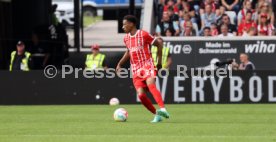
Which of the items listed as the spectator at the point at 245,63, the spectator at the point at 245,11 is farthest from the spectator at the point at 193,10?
the spectator at the point at 245,63

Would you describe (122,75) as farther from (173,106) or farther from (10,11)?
(10,11)

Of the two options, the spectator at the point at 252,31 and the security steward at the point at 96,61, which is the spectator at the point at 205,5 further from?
the security steward at the point at 96,61

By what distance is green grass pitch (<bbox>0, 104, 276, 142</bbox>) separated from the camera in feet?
42.0

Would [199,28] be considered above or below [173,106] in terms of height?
above

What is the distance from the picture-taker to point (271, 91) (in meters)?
23.8

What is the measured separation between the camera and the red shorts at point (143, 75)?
16328 millimetres

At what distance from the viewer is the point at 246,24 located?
88.3ft

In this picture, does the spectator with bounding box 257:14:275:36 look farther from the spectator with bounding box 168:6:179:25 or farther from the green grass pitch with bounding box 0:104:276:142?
the green grass pitch with bounding box 0:104:276:142

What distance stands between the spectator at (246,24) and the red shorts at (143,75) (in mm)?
10898

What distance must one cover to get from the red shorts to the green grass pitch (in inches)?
27.5

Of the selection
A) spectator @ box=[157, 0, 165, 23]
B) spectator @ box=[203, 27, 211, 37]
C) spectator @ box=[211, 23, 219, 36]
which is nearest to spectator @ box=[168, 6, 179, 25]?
spectator @ box=[157, 0, 165, 23]

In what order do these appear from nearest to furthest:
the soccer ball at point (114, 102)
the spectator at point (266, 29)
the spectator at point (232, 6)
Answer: the soccer ball at point (114, 102) < the spectator at point (266, 29) < the spectator at point (232, 6)

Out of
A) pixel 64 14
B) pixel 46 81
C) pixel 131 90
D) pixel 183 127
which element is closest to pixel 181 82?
pixel 131 90

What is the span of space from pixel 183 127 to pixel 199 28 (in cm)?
1290
